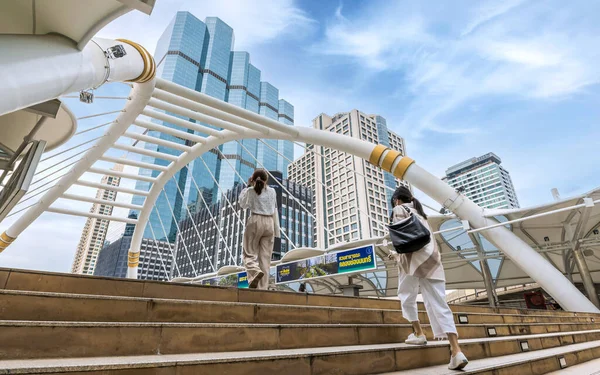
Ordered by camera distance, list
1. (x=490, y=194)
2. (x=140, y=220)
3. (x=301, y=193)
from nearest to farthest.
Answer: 1. (x=140, y=220)
2. (x=301, y=193)
3. (x=490, y=194)

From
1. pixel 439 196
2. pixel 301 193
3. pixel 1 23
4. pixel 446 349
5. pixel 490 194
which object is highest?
pixel 490 194

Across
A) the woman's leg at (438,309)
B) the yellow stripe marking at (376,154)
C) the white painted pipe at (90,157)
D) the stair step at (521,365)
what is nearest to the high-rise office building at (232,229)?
the white painted pipe at (90,157)

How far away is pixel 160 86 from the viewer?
8.28 m

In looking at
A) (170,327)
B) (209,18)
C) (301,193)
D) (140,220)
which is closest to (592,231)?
(170,327)

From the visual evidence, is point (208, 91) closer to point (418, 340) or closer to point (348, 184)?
point (348, 184)

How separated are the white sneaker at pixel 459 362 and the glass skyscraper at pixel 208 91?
84.7 m

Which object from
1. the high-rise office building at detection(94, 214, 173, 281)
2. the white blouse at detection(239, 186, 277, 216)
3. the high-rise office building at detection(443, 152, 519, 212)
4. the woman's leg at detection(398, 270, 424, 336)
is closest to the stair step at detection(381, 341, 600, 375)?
the woman's leg at detection(398, 270, 424, 336)

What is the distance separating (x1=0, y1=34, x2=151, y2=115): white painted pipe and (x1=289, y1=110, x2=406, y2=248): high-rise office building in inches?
2372

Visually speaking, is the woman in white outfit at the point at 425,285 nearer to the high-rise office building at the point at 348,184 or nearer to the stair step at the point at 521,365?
the stair step at the point at 521,365

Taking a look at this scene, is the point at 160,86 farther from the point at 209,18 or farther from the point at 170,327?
the point at 209,18

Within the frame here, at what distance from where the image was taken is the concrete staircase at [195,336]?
1.60m

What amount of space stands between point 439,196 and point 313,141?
4.32 m

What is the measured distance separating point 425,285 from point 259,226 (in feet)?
7.64

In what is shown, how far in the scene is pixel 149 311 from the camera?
233cm
